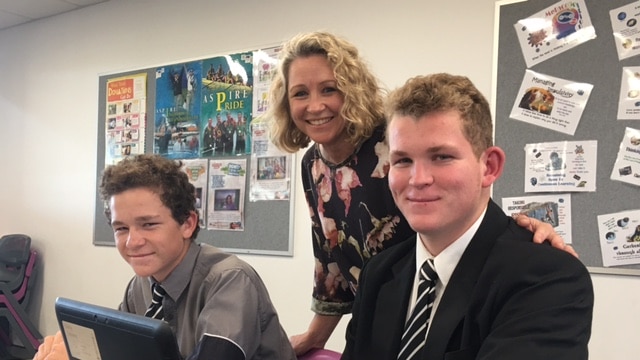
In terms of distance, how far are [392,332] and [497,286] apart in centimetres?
24

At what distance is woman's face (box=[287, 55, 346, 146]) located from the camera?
1.44 metres

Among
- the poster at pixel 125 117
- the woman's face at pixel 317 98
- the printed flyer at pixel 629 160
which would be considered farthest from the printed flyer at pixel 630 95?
the poster at pixel 125 117

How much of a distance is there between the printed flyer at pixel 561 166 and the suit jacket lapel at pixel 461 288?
1.36m

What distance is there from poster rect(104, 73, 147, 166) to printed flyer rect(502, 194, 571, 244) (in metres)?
2.45

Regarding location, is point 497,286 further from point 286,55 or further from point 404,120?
point 286,55

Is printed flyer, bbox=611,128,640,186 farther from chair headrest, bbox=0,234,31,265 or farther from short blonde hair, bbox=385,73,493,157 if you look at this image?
chair headrest, bbox=0,234,31,265

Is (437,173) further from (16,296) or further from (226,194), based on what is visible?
(16,296)

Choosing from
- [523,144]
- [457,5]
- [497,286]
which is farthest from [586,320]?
[457,5]

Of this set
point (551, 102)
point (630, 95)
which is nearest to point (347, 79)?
point (551, 102)

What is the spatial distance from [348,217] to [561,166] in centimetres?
109

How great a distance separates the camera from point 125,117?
3.66 meters

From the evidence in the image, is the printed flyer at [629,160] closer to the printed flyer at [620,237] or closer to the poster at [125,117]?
the printed flyer at [620,237]

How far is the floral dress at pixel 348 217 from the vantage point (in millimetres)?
1433

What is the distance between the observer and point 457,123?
0.89 meters
